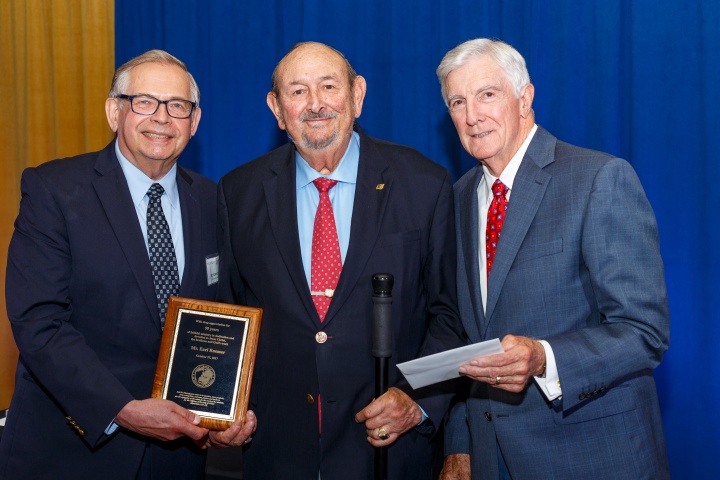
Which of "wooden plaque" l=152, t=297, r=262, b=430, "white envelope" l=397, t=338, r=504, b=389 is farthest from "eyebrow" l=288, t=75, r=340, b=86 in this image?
"white envelope" l=397, t=338, r=504, b=389

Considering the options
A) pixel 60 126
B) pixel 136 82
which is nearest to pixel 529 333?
pixel 136 82

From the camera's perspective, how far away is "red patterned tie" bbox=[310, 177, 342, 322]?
2723 mm

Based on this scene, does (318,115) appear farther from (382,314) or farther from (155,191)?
(382,314)

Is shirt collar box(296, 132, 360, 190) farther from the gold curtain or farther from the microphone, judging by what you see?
the gold curtain

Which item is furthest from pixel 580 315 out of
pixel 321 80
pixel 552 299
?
pixel 321 80

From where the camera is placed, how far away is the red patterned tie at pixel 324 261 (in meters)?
2.72

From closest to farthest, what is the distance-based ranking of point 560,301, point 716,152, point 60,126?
point 560,301 → point 716,152 → point 60,126

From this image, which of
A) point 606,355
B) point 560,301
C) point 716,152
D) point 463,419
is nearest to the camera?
point 606,355

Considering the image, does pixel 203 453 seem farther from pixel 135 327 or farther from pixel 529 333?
pixel 529 333

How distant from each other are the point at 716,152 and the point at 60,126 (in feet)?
16.5

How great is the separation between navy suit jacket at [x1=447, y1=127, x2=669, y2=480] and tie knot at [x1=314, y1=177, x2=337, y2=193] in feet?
2.33

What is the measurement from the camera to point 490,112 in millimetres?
2818

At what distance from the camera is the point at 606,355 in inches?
95.0

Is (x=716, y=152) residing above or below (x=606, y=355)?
above
